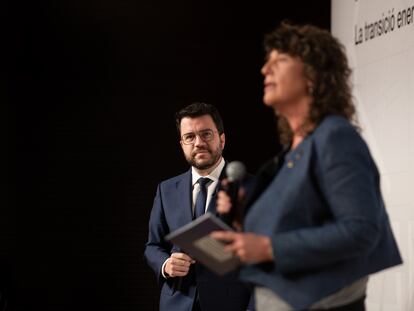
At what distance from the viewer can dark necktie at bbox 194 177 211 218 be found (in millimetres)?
3344

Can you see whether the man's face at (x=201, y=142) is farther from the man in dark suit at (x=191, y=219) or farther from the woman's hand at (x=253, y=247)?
the woman's hand at (x=253, y=247)

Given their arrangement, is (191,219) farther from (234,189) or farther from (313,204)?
(313,204)

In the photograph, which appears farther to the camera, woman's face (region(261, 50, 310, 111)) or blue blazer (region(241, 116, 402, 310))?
woman's face (region(261, 50, 310, 111))

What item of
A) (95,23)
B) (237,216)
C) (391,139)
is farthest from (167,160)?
(237,216)

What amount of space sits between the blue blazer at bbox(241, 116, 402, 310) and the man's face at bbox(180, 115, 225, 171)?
5.24 ft

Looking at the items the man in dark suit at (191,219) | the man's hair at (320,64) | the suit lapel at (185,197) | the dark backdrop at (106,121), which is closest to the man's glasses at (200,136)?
the man in dark suit at (191,219)

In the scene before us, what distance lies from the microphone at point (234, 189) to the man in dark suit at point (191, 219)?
44.6 inches

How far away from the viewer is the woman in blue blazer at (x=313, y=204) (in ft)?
5.48

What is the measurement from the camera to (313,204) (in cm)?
174

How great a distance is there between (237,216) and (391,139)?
190 centimetres

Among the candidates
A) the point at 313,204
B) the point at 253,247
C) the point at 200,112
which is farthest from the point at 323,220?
the point at 200,112

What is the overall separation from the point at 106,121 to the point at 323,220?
3.32 meters

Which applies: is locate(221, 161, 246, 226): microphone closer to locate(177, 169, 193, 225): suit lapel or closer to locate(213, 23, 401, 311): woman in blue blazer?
locate(213, 23, 401, 311): woman in blue blazer

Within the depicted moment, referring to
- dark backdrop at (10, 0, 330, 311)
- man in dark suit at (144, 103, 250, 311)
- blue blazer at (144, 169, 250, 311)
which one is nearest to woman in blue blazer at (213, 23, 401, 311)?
blue blazer at (144, 169, 250, 311)
